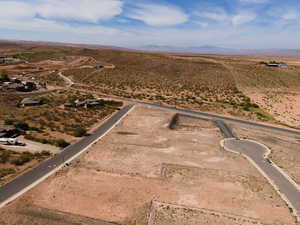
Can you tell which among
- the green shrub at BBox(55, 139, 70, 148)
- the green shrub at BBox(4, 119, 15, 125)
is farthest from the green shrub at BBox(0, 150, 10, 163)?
the green shrub at BBox(4, 119, 15, 125)

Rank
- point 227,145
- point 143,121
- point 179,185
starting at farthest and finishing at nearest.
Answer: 1. point 143,121
2. point 227,145
3. point 179,185

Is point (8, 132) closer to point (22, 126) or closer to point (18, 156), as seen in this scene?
point (22, 126)

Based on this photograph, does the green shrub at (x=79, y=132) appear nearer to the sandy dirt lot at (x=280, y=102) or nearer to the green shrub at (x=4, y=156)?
the green shrub at (x=4, y=156)

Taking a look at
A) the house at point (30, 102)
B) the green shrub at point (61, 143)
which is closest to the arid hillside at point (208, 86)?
the house at point (30, 102)

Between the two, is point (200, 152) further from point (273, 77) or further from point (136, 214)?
point (273, 77)

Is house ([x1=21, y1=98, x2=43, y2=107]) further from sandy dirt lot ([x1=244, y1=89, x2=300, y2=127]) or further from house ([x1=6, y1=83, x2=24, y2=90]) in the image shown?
sandy dirt lot ([x1=244, y1=89, x2=300, y2=127])

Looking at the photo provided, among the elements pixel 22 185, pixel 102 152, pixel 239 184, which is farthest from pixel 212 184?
pixel 22 185

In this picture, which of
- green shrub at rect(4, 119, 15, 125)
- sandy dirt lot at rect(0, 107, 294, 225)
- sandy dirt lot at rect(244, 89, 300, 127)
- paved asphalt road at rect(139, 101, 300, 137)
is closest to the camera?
sandy dirt lot at rect(0, 107, 294, 225)
